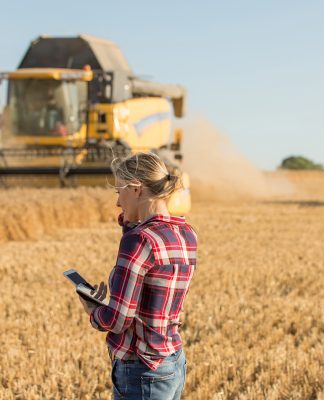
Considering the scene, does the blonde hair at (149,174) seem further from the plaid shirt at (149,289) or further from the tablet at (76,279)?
the tablet at (76,279)

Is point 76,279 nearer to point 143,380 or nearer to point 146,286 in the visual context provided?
point 146,286

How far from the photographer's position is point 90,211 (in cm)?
A: 1374

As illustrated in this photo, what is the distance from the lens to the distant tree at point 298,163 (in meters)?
58.0

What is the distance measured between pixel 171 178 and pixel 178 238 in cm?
19

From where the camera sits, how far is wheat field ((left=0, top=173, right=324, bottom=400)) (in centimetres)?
409

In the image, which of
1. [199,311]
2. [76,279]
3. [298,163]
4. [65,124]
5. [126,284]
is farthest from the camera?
[298,163]

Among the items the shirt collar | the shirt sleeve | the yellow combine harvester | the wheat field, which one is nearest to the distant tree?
the yellow combine harvester

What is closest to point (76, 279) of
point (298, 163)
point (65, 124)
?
point (65, 124)

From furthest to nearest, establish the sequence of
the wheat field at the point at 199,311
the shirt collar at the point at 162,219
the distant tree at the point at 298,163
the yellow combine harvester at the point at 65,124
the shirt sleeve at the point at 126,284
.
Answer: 1. the distant tree at the point at 298,163
2. the yellow combine harvester at the point at 65,124
3. the wheat field at the point at 199,311
4. the shirt collar at the point at 162,219
5. the shirt sleeve at the point at 126,284

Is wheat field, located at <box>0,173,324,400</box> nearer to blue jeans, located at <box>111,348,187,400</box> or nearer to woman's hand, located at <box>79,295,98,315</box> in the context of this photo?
blue jeans, located at <box>111,348,187,400</box>

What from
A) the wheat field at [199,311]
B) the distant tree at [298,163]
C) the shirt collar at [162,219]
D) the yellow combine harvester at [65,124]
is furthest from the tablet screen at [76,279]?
the distant tree at [298,163]

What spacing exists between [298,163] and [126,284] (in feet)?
187

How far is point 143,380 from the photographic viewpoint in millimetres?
2416

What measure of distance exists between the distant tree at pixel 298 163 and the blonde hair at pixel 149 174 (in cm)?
5618
